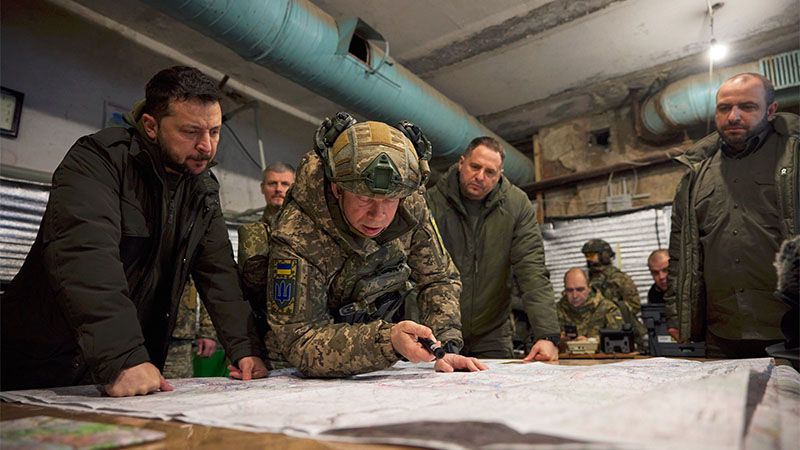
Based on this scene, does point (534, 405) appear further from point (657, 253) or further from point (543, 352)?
point (657, 253)

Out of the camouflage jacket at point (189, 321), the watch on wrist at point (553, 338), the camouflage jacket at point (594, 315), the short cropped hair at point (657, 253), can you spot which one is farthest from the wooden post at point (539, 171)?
the camouflage jacket at point (189, 321)

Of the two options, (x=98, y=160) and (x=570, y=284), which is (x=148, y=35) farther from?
(x=570, y=284)

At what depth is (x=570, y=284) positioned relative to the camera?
5078mm

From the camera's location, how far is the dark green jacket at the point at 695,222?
211 cm

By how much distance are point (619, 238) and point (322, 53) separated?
3959 millimetres

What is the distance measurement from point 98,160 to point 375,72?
2.36 m

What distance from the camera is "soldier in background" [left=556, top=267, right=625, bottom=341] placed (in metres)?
4.99

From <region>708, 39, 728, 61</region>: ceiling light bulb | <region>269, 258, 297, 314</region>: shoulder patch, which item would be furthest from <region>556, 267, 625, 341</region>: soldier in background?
<region>269, 258, 297, 314</region>: shoulder patch

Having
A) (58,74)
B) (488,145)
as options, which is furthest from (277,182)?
(58,74)

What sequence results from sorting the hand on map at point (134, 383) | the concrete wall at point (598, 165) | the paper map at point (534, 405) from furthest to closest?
the concrete wall at point (598, 165)
the hand on map at point (134, 383)
the paper map at point (534, 405)

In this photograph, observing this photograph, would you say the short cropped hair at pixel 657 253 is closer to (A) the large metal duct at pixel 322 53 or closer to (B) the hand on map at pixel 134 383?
(A) the large metal duct at pixel 322 53

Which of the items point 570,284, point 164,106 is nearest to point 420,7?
point 164,106

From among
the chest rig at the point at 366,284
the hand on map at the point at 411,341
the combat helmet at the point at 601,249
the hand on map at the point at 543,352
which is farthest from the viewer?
the combat helmet at the point at 601,249

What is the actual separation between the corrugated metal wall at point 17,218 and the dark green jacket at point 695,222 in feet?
12.4
